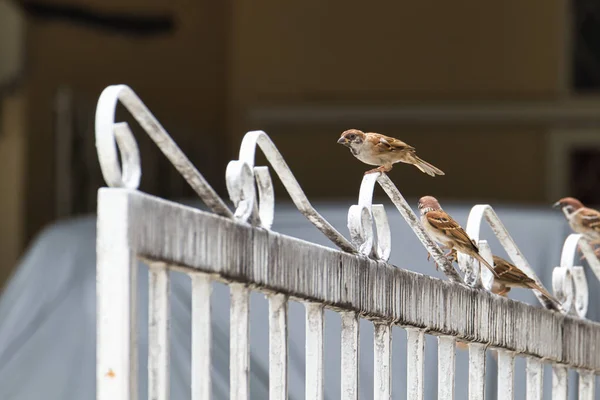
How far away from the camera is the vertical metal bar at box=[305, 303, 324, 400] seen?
6.27ft

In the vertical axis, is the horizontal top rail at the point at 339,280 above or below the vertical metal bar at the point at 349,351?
above

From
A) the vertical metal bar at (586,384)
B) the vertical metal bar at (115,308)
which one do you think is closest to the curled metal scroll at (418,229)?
the vertical metal bar at (586,384)

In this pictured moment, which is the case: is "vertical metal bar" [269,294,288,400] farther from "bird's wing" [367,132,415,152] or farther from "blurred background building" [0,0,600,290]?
"blurred background building" [0,0,600,290]

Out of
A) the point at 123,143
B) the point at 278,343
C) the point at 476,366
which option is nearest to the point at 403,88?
the point at 476,366

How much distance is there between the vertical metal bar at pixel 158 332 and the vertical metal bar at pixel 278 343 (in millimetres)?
232

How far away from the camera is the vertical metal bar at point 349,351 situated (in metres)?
1.97

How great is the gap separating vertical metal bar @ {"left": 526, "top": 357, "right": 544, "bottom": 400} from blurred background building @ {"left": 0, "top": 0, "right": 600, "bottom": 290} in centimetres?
664

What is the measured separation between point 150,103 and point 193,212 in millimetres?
7117

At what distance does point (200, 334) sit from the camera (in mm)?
1695

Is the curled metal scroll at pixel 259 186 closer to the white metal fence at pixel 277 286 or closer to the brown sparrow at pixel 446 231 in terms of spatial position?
the white metal fence at pixel 277 286

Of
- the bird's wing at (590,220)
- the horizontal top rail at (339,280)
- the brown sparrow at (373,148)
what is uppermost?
the brown sparrow at (373,148)

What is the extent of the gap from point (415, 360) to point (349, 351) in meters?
0.17

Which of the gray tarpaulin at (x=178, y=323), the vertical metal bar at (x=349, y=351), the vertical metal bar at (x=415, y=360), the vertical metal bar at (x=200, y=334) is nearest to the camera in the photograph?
the vertical metal bar at (x=200, y=334)

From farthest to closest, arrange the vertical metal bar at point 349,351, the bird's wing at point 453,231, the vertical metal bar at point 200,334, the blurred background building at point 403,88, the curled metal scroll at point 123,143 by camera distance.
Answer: the blurred background building at point 403,88, the bird's wing at point 453,231, the vertical metal bar at point 349,351, the vertical metal bar at point 200,334, the curled metal scroll at point 123,143
